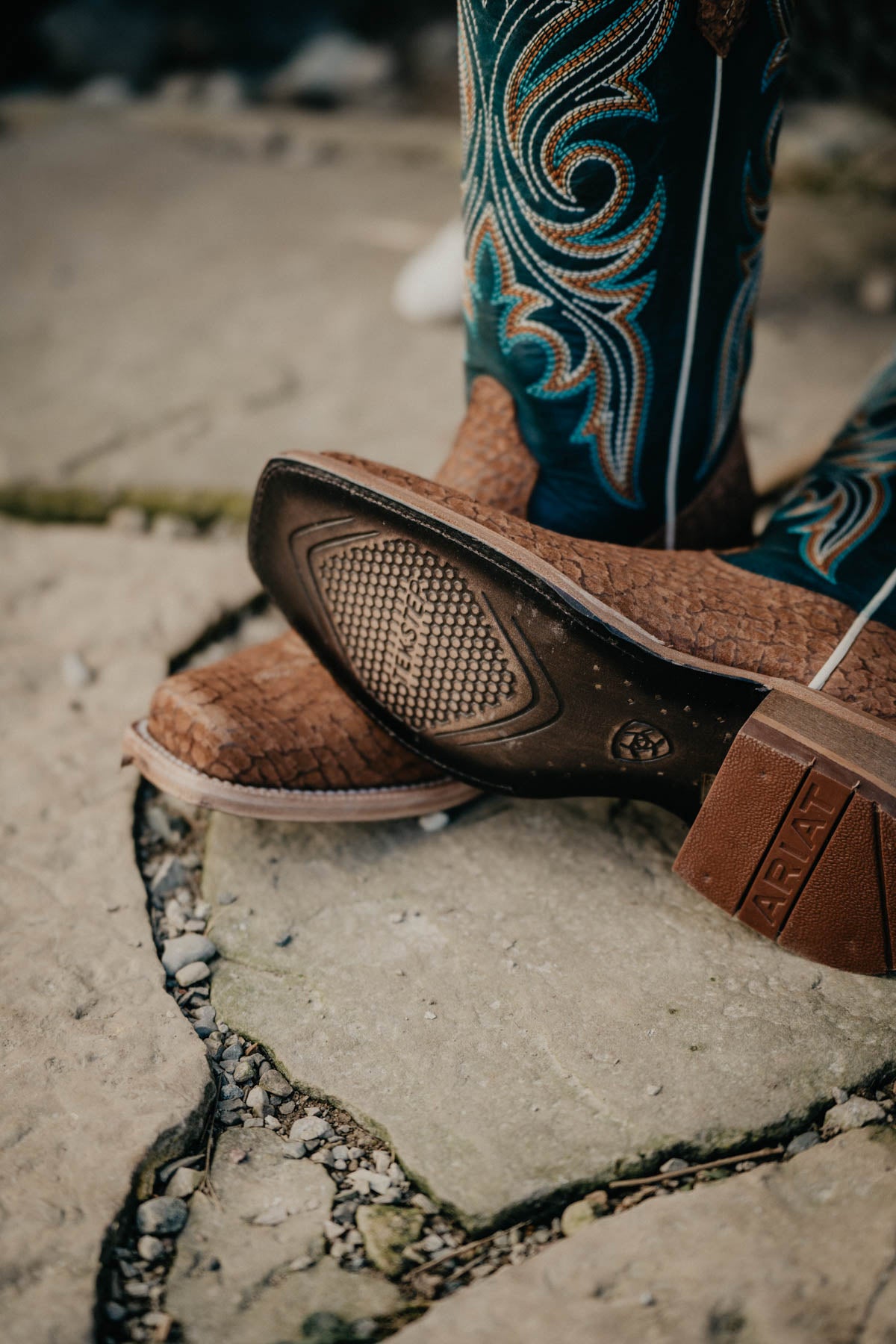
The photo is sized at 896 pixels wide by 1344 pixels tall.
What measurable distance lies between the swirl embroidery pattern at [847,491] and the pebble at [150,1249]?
2.78 feet

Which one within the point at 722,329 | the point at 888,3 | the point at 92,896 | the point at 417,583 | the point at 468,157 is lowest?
the point at 92,896

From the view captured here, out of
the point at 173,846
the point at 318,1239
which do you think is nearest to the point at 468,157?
the point at 173,846

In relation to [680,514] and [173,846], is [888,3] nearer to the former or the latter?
[680,514]

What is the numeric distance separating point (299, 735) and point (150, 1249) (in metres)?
0.48

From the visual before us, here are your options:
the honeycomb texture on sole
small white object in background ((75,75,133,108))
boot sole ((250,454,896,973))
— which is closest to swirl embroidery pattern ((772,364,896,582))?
boot sole ((250,454,896,973))

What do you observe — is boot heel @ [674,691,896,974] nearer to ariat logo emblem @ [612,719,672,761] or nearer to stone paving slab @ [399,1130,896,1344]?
ariat logo emblem @ [612,719,672,761]

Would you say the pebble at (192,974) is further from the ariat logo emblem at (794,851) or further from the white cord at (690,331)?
the white cord at (690,331)

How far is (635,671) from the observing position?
3.17 feet

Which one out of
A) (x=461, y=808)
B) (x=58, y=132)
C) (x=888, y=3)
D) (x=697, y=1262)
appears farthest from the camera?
(x=58, y=132)

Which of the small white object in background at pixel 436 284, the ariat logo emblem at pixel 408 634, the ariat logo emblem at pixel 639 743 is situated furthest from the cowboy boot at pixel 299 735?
the small white object in background at pixel 436 284

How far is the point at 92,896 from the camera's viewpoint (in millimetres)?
1100

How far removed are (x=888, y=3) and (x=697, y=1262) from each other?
273cm

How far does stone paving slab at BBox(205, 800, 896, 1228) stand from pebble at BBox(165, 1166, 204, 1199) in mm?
114

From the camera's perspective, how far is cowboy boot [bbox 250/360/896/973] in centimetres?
93
